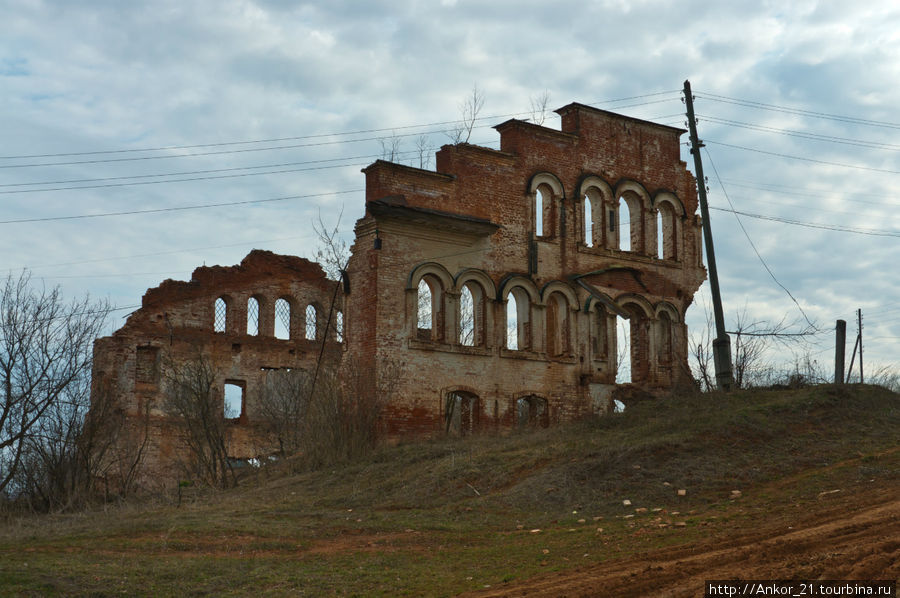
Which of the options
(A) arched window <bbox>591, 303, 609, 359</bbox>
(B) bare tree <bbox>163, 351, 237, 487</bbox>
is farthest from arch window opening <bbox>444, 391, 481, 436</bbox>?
(B) bare tree <bbox>163, 351, 237, 487</bbox>

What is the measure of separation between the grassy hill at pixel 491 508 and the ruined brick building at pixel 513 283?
2815 mm

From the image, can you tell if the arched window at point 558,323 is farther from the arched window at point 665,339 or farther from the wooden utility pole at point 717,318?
the wooden utility pole at point 717,318

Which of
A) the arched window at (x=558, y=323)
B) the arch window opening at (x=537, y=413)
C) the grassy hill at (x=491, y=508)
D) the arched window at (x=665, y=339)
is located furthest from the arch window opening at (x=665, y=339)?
the grassy hill at (x=491, y=508)

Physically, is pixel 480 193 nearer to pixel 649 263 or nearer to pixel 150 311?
pixel 649 263

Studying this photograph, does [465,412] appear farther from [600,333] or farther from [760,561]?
[760,561]

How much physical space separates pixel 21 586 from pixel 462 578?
15.1ft

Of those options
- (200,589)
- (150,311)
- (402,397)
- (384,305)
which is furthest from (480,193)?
(200,589)

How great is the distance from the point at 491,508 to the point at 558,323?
1129cm

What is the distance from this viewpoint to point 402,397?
23109mm

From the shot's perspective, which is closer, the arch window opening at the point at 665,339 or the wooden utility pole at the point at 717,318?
the wooden utility pole at the point at 717,318

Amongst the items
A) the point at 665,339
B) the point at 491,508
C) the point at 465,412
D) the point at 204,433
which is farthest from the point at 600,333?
the point at 491,508

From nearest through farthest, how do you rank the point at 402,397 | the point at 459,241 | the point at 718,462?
1. the point at 718,462
2. the point at 402,397
3. the point at 459,241

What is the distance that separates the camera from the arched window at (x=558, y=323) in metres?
26.6

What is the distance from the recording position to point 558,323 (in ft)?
87.6
